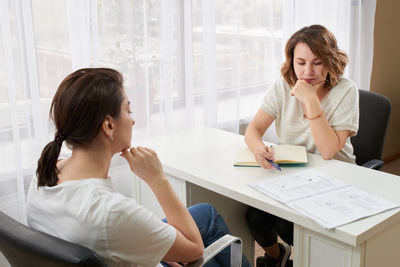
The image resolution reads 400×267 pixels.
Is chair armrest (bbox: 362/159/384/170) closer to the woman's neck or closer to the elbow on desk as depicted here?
the elbow on desk

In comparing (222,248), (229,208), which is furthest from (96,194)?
(229,208)

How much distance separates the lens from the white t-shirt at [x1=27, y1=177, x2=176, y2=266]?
1.14 m

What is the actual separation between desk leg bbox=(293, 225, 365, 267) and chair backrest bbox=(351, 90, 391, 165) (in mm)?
983

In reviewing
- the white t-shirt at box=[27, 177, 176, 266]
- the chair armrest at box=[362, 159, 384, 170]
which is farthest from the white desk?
the white t-shirt at box=[27, 177, 176, 266]

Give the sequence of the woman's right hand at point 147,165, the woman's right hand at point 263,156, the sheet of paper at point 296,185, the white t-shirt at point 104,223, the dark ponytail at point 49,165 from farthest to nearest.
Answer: the woman's right hand at point 263,156
the sheet of paper at point 296,185
the woman's right hand at point 147,165
the dark ponytail at point 49,165
the white t-shirt at point 104,223

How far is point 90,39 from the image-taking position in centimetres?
217

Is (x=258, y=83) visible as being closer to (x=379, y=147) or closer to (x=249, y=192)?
(x=379, y=147)

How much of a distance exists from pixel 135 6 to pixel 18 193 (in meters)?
0.98

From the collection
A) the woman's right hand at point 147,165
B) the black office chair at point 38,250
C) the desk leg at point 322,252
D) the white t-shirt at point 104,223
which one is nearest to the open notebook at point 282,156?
the desk leg at point 322,252

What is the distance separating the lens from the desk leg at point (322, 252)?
1408 millimetres

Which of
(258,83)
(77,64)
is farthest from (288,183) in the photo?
(258,83)

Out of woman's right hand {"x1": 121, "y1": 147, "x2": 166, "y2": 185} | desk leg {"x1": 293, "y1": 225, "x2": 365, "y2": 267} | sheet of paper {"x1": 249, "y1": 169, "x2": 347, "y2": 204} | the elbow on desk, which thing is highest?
woman's right hand {"x1": 121, "y1": 147, "x2": 166, "y2": 185}

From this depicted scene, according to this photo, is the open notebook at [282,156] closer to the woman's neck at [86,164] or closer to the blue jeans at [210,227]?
the blue jeans at [210,227]

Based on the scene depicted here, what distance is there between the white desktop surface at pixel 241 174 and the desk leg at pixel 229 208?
0.12 metres
